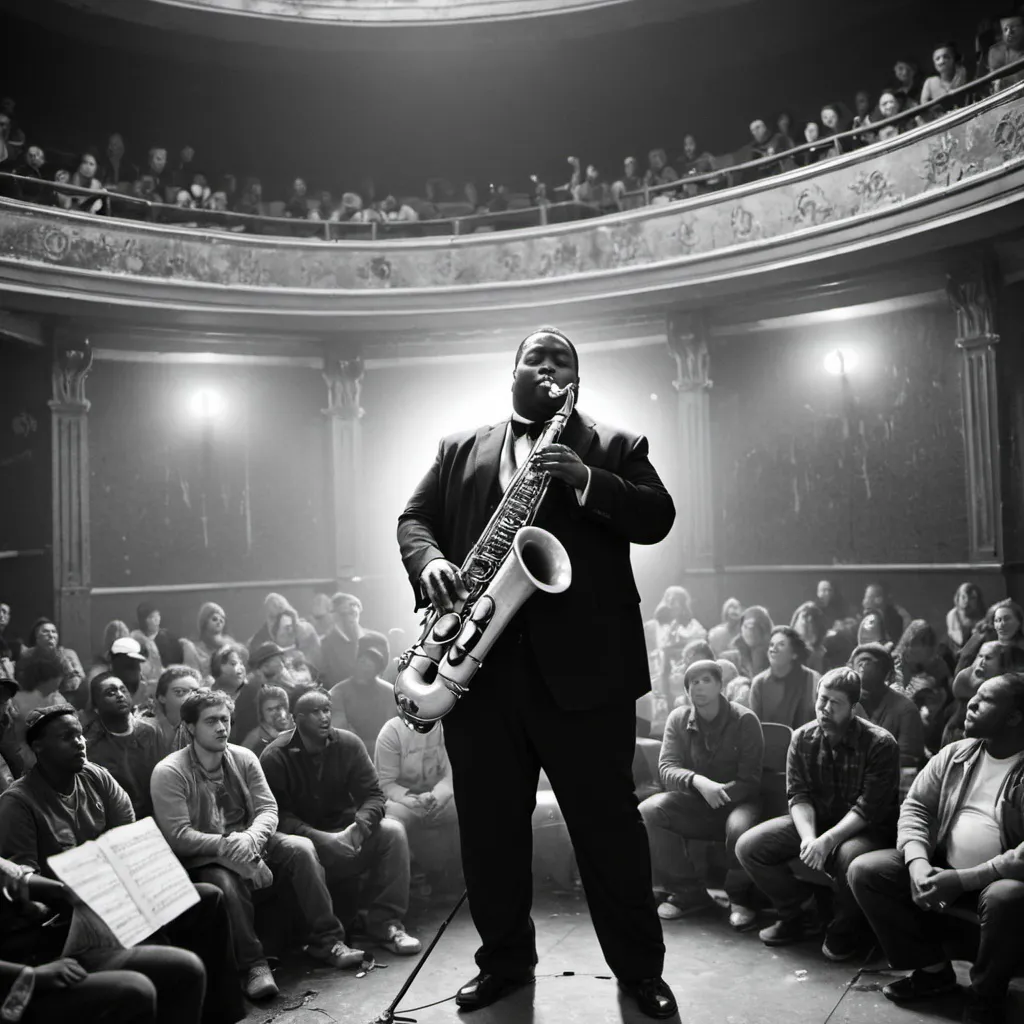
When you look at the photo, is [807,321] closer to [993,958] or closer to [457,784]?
[993,958]

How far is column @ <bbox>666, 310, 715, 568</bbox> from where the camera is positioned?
1123 cm

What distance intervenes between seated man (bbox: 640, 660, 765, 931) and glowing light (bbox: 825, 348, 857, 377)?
6.58 meters

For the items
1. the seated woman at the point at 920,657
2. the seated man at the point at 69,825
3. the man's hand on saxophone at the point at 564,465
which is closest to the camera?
the man's hand on saxophone at the point at 564,465

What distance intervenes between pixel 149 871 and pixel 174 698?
7.58ft

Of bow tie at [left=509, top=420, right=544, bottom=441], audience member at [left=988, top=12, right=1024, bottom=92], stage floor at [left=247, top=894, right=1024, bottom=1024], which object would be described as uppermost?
audience member at [left=988, top=12, right=1024, bottom=92]

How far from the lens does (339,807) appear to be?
15.0 feet

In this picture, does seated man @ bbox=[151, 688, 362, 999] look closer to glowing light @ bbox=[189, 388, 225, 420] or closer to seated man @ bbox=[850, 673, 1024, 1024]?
seated man @ bbox=[850, 673, 1024, 1024]

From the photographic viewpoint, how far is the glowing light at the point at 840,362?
10.5 metres

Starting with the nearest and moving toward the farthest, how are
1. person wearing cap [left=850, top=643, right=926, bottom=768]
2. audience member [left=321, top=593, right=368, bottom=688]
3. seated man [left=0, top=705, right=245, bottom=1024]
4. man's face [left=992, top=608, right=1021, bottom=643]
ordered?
1. seated man [left=0, top=705, right=245, bottom=1024]
2. person wearing cap [left=850, top=643, right=926, bottom=768]
3. man's face [left=992, top=608, right=1021, bottom=643]
4. audience member [left=321, top=593, right=368, bottom=688]

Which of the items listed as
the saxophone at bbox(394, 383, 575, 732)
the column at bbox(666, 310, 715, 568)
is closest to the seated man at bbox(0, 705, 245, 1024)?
the saxophone at bbox(394, 383, 575, 732)

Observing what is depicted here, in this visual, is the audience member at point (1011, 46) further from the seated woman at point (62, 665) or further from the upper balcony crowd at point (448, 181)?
the seated woman at point (62, 665)

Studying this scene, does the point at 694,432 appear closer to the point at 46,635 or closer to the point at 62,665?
the point at 46,635

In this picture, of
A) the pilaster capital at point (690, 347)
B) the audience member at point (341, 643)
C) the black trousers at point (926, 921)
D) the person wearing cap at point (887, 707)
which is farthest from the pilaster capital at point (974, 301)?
the black trousers at point (926, 921)

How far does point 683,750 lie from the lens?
15.8 ft
